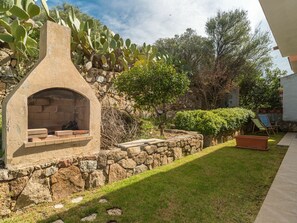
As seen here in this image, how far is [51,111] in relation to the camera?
4.48m

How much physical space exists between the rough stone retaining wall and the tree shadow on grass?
0.87 ft

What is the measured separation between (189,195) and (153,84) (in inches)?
147

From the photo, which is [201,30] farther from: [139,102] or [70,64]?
[70,64]

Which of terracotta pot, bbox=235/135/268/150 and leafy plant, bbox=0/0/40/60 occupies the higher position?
leafy plant, bbox=0/0/40/60

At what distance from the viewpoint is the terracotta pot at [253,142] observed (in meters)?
7.69

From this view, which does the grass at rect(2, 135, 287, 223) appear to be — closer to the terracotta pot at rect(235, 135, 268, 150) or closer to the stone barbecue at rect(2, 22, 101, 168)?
the stone barbecue at rect(2, 22, 101, 168)

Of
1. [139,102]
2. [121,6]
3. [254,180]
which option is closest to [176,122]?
[139,102]

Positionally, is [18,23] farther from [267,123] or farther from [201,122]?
[267,123]

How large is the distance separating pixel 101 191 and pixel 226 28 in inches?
565

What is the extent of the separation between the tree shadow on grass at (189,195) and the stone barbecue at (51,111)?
1.04 metres

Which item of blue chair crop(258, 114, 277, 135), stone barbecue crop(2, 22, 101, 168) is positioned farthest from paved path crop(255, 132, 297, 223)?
blue chair crop(258, 114, 277, 135)

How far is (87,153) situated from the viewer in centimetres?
414

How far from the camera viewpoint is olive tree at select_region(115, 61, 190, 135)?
21.4 ft

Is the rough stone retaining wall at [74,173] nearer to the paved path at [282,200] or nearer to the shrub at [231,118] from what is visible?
the paved path at [282,200]
